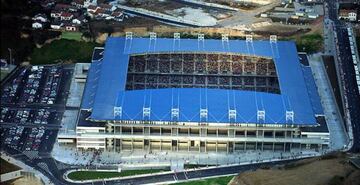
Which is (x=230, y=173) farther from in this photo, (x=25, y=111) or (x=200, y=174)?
(x=25, y=111)

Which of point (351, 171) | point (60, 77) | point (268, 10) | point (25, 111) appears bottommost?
point (351, 171)

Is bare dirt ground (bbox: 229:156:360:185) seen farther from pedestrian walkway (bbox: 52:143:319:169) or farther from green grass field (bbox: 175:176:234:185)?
pedestrian walkway (bbox: 52:143:319:169)

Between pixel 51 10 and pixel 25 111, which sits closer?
pixel 25 111

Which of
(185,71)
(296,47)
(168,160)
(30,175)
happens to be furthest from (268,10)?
(30,175)

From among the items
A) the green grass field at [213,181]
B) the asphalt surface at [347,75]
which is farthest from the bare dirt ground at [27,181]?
the asphalt surface at [347,75]

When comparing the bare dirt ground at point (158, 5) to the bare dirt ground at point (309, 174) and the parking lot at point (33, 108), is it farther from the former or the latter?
the bare dirt ground at point (309, 174)

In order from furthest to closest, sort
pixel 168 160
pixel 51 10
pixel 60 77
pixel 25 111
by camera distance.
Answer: pixel 51 10
pixel 60 77
pixel 25 111
pixel 168 160
